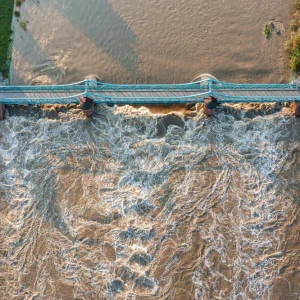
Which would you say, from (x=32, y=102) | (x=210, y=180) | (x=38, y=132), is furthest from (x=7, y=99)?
(x=210, y=180)

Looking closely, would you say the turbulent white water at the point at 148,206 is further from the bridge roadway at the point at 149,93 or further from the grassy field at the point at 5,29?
the grassy field at the point at 5,29

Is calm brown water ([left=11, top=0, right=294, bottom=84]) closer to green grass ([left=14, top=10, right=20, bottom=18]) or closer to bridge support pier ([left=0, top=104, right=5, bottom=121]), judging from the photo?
green grass ([left=14, top=10, right=20, bottom=18])

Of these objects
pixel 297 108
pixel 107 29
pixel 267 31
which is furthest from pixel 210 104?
pixel 107 29

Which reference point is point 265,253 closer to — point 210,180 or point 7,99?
point 210,180

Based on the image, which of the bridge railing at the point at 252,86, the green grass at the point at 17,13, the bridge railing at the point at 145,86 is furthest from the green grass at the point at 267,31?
the green grass at the point at 17,13

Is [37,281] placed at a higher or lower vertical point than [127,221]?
lower

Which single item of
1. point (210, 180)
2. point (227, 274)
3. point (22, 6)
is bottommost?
point (227, 274)

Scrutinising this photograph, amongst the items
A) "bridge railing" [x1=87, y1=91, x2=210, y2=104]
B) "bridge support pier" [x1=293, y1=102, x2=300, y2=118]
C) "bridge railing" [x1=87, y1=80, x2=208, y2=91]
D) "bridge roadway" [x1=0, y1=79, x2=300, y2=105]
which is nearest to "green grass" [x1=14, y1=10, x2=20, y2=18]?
"bridge roadway" [x1=0, y1=79, x2=300, y2=105]
